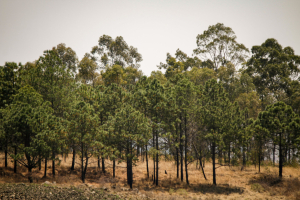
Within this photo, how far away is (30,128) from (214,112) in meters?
19.9

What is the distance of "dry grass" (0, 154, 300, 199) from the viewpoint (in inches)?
783

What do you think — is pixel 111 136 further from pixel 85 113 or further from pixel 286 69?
pixel 286 69

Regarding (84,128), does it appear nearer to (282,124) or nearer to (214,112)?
(214,112)

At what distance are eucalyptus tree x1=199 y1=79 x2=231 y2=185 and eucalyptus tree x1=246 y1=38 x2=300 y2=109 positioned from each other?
56.9 feet

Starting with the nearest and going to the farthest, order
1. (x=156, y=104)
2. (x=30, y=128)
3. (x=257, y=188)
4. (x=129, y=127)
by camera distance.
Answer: (x=30, y=128)
(x=129, y=127)
(x=257, y=188)
(x=156, y=104)

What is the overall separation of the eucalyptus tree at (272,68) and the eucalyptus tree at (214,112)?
17.4m

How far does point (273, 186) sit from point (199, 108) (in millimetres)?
12801

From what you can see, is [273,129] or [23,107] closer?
[23,107]

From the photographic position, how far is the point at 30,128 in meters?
18.1

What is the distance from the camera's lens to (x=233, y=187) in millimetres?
23234

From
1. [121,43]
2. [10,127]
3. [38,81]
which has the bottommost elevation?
[10,127]

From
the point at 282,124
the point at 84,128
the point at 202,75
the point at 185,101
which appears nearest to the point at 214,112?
the point at 185,101

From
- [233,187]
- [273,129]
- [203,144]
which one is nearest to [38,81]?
[203,144]

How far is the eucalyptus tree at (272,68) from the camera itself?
36438mm
